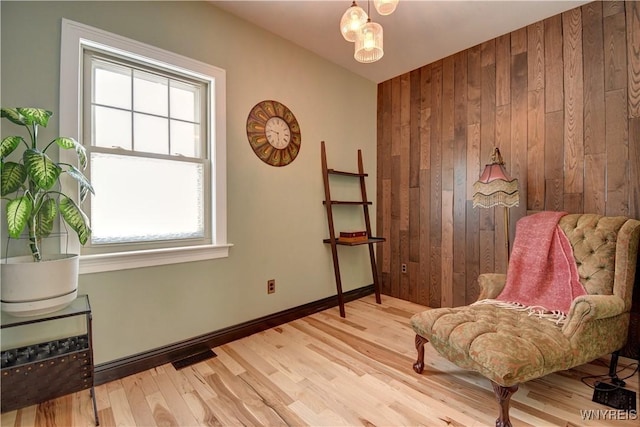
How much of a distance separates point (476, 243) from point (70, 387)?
3.11m

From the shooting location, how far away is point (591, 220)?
192cm

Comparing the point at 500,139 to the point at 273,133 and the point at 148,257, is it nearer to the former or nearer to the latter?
the point at 273,133

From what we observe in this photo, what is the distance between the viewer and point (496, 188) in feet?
7.12

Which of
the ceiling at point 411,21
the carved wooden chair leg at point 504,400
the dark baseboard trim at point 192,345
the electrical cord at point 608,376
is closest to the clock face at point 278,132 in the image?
the ceiling at point 411,21

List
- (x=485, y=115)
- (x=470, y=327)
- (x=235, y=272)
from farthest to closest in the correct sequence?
1. (x=485, y=115)
2. (x=235, y=272)
3. (x=470, y=327)

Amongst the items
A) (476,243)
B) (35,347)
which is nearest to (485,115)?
(476,243)

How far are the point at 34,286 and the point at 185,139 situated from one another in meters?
1.26

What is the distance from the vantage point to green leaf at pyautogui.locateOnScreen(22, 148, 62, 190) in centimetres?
127

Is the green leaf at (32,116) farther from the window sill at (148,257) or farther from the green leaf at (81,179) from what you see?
the window sill at (148,257)

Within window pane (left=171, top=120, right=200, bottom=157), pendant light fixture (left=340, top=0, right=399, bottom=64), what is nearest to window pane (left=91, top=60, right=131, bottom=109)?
window pane (left=171, top=120, right=200, bottom=157)

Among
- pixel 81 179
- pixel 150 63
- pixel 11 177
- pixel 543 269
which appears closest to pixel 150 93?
pixel 150 63

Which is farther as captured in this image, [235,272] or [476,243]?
[476,243]

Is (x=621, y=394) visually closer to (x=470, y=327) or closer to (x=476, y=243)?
(x=470, y=327)

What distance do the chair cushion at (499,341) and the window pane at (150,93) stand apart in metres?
2.28
